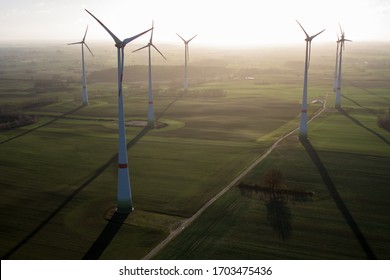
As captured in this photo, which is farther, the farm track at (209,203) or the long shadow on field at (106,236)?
the farm track at (209,203)

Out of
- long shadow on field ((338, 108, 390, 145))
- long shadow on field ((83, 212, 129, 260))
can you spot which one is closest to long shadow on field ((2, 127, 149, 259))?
long shadow on field ((83, 212, 129, 260))

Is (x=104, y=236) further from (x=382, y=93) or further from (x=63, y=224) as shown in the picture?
(x=382, y=93)

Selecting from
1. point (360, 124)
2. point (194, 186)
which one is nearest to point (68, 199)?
point (194, 186)

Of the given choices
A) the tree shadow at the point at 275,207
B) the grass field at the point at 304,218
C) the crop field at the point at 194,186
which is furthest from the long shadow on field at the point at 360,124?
the tree shadow at the point at 275,207

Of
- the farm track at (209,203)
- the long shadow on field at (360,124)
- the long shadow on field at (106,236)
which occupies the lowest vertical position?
the long shadow on field at (106,236)

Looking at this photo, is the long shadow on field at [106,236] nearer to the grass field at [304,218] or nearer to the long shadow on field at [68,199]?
the grass field at [304,218]

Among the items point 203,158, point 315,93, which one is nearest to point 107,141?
point 203,158
